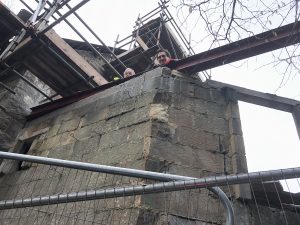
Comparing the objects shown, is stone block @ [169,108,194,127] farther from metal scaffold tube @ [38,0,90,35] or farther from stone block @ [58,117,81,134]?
metal scaffold tube @ [38,0,90,35]

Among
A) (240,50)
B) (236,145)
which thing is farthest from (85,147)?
(240,50)

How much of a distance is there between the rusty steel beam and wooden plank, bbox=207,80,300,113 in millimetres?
493

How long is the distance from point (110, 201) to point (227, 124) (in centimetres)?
187

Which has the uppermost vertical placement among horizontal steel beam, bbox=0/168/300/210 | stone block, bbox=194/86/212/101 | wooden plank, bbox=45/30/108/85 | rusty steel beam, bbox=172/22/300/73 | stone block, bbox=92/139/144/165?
wooden plank, bbox=45/30/108/85

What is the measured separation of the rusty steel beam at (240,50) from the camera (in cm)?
405

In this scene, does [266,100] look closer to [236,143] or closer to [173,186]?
[236,143]

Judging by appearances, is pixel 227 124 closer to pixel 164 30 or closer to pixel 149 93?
pixel 149 93

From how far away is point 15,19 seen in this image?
5.57 m

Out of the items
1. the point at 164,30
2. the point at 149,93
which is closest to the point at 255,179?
the point at 149,93

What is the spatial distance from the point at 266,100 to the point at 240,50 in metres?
0.80

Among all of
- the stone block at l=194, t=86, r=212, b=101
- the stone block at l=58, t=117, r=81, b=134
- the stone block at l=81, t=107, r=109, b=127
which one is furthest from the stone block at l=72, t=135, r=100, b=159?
the stone block at l=194, t=86, r=212, b=101

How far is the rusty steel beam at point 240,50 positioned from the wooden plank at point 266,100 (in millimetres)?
493

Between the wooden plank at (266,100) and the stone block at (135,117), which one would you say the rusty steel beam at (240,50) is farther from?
the stone block at (135,117)

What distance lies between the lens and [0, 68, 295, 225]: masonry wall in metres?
3.16
